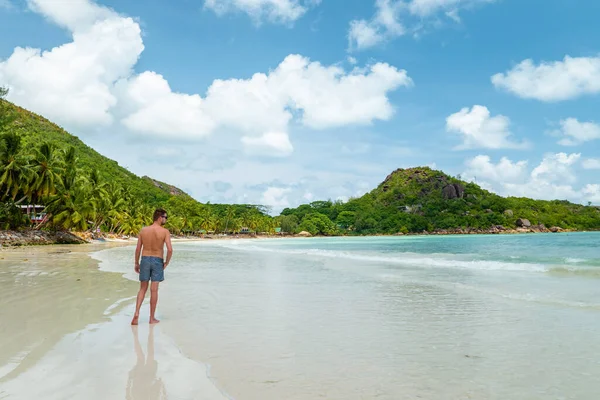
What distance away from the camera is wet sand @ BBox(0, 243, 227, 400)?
3928mm

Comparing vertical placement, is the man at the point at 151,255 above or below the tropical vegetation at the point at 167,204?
below

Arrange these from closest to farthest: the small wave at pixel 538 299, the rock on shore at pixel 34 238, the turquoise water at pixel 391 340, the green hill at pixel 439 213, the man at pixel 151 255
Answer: the turquoise water at pixel 391 340
the man at pixel 151 255
the small wave at pixel 538 299
the rock on shore at pixel 34 238
the green hill at pixel 439 213

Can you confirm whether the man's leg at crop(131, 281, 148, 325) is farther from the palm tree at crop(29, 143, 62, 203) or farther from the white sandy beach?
the palm tree at crop(29, 143, 62, 203)

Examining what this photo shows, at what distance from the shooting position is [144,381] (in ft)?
13.7

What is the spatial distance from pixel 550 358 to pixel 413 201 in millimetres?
182937

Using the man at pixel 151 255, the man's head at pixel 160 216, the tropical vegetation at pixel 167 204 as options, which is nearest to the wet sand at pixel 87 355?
the man at pixel 151 255

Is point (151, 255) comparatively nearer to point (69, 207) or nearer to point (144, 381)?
point (144, 381)

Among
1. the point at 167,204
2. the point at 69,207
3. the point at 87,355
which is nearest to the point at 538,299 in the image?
the point at 87,355

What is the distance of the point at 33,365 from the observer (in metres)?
4.55

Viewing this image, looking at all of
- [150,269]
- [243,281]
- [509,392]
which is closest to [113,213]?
[243,281]

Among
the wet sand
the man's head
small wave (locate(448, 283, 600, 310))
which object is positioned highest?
the man's head

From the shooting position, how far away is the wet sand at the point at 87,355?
3928 mm

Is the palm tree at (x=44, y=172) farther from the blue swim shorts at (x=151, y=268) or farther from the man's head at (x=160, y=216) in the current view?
the blue swim shorts at (x=151, y=268)

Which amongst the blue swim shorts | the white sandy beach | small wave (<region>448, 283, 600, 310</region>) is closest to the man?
the blue swim shorts
